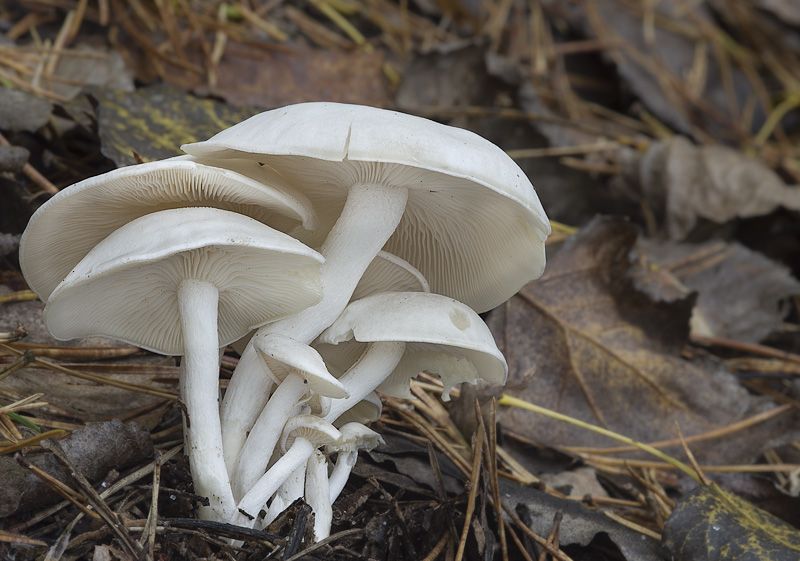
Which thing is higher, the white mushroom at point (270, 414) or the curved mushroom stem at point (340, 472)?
the white mushroom at point (270, 414)

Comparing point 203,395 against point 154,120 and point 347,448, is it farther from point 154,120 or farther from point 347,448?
point 154,120

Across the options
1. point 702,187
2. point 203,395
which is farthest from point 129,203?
point 702,187

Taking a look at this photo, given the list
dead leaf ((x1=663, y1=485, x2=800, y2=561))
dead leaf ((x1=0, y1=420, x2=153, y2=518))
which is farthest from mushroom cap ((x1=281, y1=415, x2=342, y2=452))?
dead leaf ((x1=663, y1=485, x2=800, y2=561))

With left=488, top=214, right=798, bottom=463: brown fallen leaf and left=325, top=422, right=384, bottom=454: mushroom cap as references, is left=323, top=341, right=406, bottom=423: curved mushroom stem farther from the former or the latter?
left=488, top=214, right=798, bottom=463: brown fallen leaf

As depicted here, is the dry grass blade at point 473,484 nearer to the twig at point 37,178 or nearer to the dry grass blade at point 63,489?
the dry grass blade at point 63,489

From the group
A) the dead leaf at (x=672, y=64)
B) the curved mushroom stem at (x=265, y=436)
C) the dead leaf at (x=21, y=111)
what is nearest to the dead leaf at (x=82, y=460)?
the curved mushroom stem at (x=265, y=436)

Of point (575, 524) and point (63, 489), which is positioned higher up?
point (63, 489)
